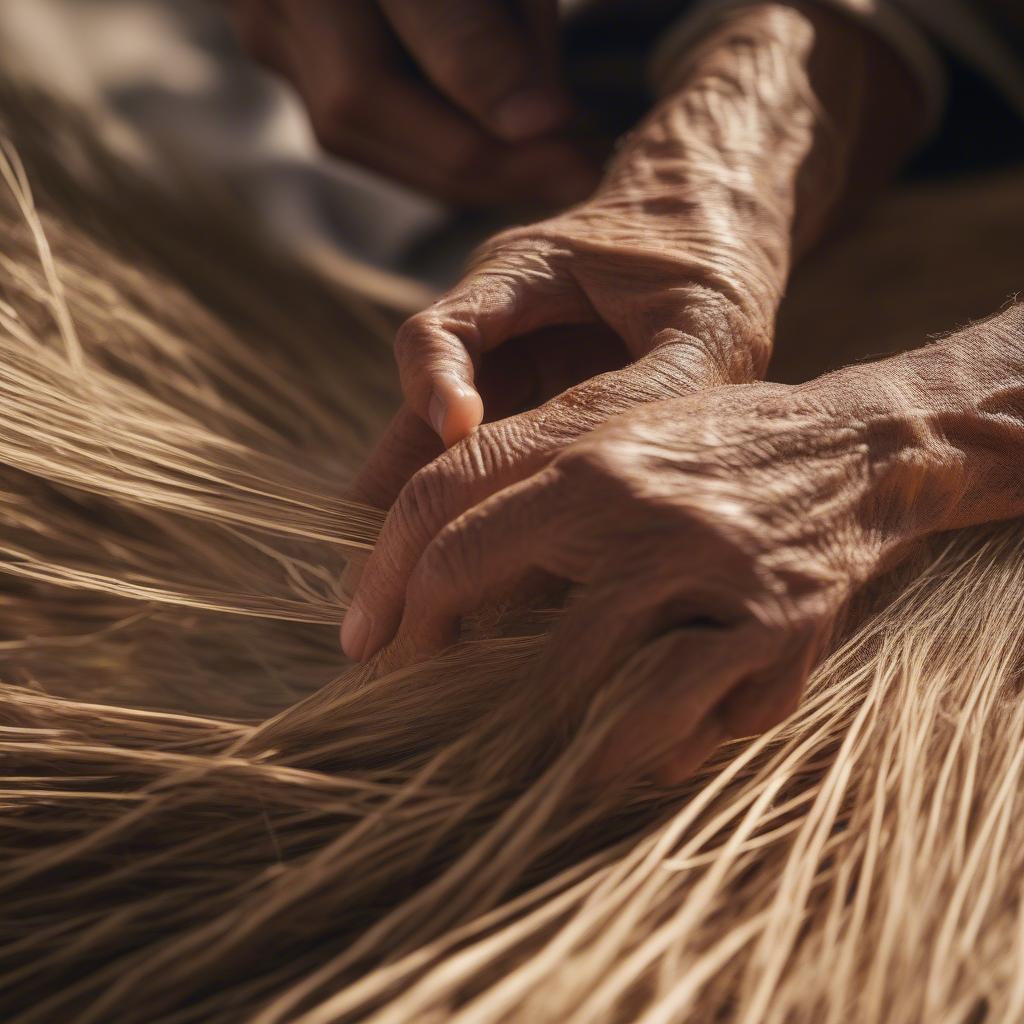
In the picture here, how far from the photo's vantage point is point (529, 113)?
1.03 meters

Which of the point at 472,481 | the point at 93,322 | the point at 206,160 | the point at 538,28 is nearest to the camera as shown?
the point at 472,481

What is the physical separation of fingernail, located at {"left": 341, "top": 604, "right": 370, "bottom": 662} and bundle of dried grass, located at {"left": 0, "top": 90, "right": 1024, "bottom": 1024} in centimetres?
2

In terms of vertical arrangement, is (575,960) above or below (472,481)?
below

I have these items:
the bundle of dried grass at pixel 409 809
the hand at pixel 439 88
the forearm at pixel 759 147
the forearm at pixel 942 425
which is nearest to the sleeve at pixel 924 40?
the forearm at pixel 759 147

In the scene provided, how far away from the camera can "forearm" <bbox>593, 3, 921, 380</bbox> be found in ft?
2.37

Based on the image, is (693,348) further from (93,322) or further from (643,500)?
(93,322)

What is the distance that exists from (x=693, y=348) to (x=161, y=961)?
45 centimetres

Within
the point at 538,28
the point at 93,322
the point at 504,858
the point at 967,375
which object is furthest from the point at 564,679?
the point at 538,28

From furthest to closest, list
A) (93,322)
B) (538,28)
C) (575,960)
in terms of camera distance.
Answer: (538,28) → (93,322) → (575,960)

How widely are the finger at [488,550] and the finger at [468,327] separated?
0.35 ft

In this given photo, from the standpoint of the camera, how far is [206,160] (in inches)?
52.7

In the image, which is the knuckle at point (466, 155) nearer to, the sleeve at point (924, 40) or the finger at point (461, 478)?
the sleeve at point (924, 40)

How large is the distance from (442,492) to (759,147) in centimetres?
47

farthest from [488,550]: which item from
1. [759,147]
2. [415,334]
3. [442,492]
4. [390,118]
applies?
[390,118]
